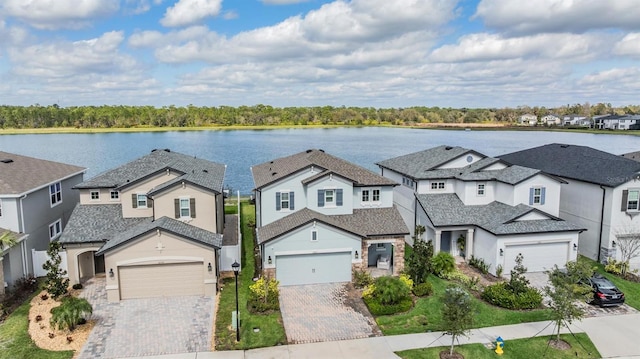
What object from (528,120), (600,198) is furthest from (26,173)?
(528,120)

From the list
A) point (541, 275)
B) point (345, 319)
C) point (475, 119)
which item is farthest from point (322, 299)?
point (475, 119)

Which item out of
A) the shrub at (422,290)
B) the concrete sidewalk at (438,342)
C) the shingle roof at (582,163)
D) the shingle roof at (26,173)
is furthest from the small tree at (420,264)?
the shingle roof at (26,173)

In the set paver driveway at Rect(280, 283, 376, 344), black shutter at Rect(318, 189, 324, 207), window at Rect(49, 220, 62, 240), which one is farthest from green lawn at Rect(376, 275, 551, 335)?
window at Rect(49, 220, 62, 240)

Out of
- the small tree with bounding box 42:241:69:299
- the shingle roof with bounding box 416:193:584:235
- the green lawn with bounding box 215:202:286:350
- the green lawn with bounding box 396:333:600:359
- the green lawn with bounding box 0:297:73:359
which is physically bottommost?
the green lawn with bounding box 396:333:600:359

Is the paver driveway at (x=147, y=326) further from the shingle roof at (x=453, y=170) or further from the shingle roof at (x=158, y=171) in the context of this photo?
the shingle roof at (x=453, y=170)

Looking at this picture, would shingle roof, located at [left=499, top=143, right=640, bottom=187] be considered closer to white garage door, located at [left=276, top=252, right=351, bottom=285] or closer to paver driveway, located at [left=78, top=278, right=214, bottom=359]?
white garage door, located at [left=276, top=252, right=351, bottom=285]

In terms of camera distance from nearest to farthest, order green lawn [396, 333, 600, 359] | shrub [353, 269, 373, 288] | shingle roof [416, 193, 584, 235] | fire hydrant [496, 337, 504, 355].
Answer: green lawn [396, 333, 600, 359] → fire hydrant [496, 337, 504, 355] → shrub [353, 269, 373, 288] → shingle roof [416, 193, 584, 235]

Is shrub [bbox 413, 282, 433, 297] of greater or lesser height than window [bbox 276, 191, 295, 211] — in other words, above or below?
below
